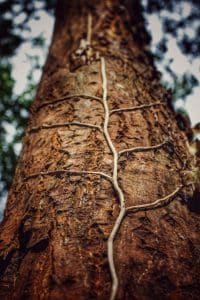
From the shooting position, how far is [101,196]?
1371 millimetres

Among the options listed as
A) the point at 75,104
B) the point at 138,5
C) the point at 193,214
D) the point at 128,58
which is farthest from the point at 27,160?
the point at 138,5

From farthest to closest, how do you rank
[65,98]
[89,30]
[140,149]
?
[89,30] < [65,98] < [140,149]

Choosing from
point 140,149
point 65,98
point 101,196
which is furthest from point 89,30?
point 101,196

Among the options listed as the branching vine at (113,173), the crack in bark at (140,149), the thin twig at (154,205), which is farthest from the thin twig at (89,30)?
the thin twig at (154,205)

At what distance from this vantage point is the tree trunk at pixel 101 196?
1.10m

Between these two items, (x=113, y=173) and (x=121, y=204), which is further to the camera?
(x=113, y=173)

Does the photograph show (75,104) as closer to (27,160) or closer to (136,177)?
(27,160)

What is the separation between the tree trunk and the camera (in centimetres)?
110

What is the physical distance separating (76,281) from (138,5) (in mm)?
4159

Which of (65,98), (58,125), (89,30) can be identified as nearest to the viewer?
(58,125)

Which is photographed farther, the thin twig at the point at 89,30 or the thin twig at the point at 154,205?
the thin twig at the point at 89,30

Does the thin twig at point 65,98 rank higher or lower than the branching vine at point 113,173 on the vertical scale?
higher

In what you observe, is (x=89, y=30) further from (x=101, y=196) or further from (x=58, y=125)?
(x=101, y=196)

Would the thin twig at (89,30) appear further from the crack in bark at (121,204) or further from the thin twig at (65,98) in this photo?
the crack in bark at (121,204)
